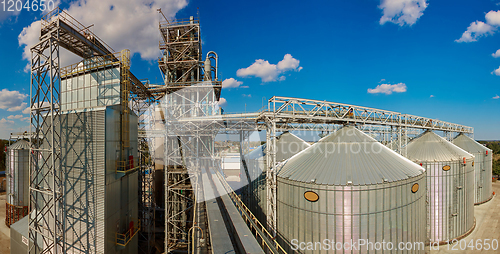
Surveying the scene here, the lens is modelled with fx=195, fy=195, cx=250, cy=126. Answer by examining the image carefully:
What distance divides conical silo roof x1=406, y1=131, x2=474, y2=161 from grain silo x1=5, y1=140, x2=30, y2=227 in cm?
4918

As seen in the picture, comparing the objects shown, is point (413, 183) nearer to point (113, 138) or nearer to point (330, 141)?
point (330, 141)

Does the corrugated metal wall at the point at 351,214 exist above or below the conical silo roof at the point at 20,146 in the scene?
below

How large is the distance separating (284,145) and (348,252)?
12.9 metres

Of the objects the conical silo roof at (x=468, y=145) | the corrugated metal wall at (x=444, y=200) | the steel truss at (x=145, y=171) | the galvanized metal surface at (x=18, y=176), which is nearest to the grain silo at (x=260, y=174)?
the steel truss at (x=145, y=171)

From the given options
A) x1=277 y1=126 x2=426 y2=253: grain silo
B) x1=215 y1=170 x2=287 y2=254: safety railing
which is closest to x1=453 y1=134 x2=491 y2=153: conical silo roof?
x1=277 y1=126 x2=426 y2=253: grain silo

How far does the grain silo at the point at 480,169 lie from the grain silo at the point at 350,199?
2828cm

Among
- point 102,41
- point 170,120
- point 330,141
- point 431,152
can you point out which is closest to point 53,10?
point 102,41

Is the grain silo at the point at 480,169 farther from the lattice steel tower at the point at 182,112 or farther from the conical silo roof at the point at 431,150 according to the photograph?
the lattice steel tower at the point at 182,112

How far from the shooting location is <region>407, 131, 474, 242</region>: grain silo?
2117 cm

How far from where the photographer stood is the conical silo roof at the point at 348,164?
12.9 meters

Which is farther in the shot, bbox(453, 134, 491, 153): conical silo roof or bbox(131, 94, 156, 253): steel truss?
bbox(453, 134, 491, 153): conical silo roof

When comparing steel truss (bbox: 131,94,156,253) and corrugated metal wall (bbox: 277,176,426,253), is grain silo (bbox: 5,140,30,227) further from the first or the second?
corrugated metal wall (bbox: 277,176,426,253)

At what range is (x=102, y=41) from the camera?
51.5 ft

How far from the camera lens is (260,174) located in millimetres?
19453
